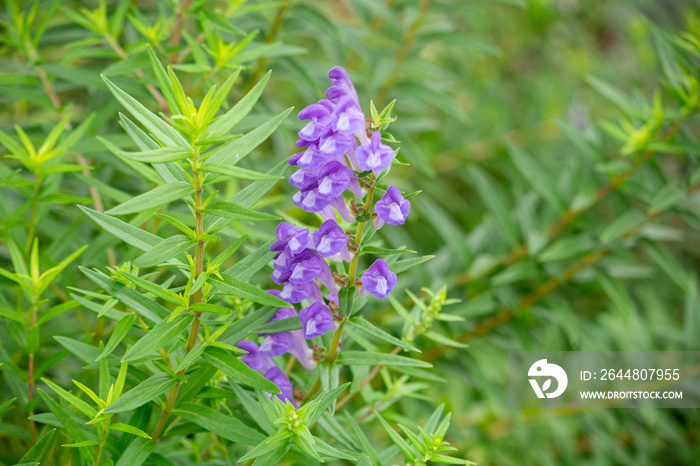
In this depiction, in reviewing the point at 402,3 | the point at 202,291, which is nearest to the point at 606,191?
the point at 402,3

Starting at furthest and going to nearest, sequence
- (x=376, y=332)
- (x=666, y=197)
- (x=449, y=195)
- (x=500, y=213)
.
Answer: (x=449, y=195), (x=500, y=213), (x=666, y=197), (x=376, y=332)

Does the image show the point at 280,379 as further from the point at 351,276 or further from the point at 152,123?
the point at 152,123

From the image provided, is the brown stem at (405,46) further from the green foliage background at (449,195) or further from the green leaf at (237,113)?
the green leaf at (237,113)

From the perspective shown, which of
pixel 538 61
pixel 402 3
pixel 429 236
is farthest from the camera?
pixel 538 61

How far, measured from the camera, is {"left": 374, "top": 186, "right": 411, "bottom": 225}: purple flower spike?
1054 millimetres

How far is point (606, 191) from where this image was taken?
2230 millimetres

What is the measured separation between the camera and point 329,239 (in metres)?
1.06

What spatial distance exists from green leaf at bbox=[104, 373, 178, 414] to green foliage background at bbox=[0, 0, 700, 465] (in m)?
0.36

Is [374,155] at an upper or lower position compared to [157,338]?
upper

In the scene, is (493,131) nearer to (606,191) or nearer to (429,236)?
(429,236)

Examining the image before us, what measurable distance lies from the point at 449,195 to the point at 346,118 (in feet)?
7.37

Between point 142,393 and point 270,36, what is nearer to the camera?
point 142,393

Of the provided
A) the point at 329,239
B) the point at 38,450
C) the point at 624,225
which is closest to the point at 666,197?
the point at 624,225

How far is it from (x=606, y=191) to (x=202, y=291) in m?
1.81
